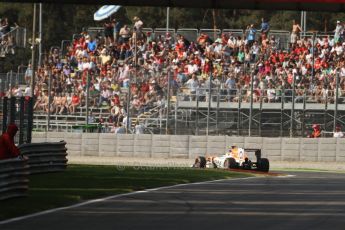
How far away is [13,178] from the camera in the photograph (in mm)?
18891

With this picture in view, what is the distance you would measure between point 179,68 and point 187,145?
428 cm

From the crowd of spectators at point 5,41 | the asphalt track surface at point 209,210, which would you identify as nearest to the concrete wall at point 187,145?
the crowd of spectators at point 5,41

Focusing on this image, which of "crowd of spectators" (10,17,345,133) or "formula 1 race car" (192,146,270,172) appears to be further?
"crowd of spectators" (10,17,345,133)

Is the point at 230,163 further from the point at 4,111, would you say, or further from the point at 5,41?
the point at 5,41

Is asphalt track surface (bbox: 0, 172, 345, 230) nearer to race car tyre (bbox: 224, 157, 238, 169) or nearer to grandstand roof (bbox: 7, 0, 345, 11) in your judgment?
grandstand roof (bbox: 7, 0, 345, 11)

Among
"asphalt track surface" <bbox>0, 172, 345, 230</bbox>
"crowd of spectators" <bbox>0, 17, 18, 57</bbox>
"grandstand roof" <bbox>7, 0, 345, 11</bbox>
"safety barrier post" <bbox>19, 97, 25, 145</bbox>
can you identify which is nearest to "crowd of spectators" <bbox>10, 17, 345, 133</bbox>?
"crowd of spectators" <bbox>0, 17, 18, 57</bbox>

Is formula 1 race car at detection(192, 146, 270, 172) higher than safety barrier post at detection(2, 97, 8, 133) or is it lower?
lower

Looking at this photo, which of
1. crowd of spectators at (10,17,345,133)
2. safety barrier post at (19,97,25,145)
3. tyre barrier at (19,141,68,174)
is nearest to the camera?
tyre barrier at (19,141,68,174)

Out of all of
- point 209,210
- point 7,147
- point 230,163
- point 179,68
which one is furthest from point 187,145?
point 209,210

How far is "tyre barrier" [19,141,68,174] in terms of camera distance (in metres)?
25.6

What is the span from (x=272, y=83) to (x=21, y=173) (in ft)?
64.2

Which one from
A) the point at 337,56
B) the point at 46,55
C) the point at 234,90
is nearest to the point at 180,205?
the point at 234,90

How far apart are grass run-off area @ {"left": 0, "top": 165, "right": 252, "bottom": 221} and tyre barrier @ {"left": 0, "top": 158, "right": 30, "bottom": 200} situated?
0.15m

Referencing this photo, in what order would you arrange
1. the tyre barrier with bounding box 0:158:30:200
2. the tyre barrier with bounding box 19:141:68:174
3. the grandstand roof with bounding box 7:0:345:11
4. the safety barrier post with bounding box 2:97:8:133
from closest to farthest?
the tyre barrier with bounding box 0:158:30:200
the grandstand roof with bounding box 7:0:345:11
the safety barrier post with bounding box 2:97:8:133
the tyre barrier with bounding box 19:141:68:174
